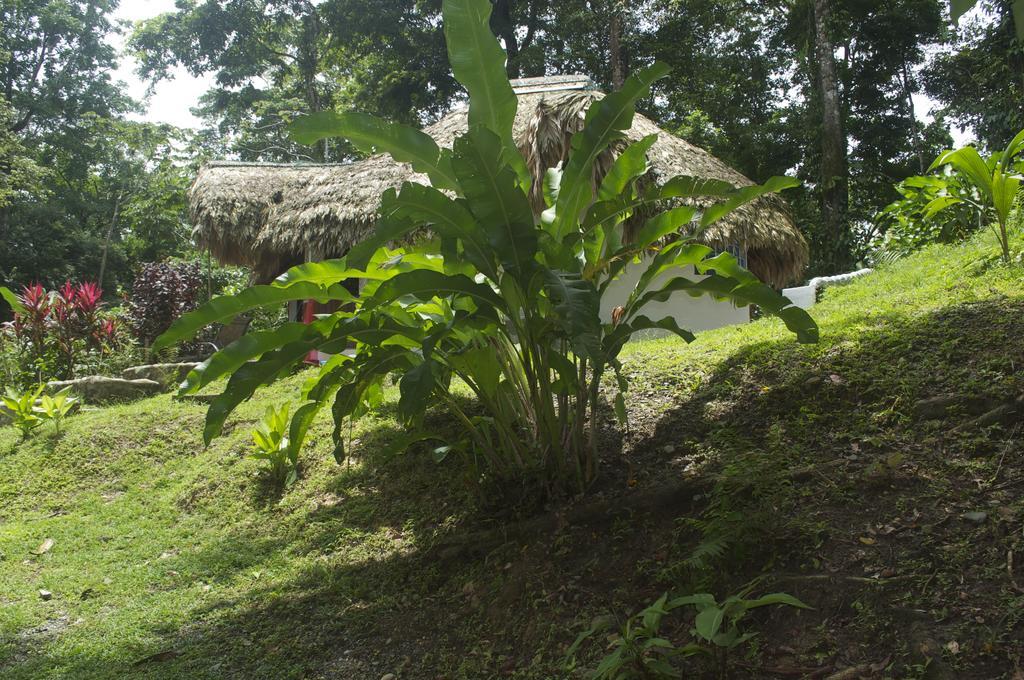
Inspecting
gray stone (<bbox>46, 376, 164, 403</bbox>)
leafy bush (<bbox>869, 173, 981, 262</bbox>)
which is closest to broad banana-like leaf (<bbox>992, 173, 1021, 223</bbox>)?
leafy bush (<bbox>869, 173, 981, 262</bbox>)

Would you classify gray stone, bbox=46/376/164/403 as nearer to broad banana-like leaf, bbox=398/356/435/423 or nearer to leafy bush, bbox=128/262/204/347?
leafy bush, bbox=128/262/204/347

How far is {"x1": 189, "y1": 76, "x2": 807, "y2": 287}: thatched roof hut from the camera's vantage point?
709cm

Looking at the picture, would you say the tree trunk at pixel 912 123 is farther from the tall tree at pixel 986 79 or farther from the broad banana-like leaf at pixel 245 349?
the broad banana-like leaf at pixel 245 349

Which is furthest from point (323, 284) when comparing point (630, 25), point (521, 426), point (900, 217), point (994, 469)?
point (630, 25)

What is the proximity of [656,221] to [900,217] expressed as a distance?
6550 millimetres

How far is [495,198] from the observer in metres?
2.84

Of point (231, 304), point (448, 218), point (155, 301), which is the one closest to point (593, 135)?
point (448, 218)

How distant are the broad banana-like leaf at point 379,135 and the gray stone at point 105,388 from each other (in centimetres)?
628

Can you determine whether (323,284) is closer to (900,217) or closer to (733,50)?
(900,217)

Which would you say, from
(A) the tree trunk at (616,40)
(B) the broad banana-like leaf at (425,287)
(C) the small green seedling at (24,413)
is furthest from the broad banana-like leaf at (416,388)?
(A) the tree trunk at (616,40)

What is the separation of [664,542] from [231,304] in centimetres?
196

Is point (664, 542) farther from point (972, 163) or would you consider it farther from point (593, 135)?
point (972, 163)

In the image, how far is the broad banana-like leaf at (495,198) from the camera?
9.13ft

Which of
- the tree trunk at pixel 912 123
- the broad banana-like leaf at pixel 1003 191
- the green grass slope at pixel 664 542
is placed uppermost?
the tree trunk at pixel 912 123
